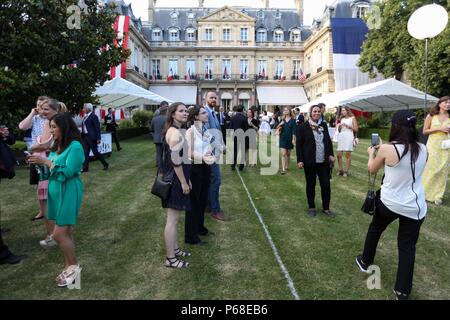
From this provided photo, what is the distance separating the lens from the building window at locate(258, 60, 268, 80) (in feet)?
167

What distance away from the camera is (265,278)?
3.67 metres

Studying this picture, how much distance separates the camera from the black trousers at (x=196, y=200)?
4504mm

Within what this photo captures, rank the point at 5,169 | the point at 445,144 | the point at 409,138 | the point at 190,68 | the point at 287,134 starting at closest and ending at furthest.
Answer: the point at 409,138, the point at 5,169, the point at 445,144, the point at 287,134, the point at 190,68

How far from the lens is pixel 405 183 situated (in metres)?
3.25

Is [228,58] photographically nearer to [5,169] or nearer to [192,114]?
[192,114]

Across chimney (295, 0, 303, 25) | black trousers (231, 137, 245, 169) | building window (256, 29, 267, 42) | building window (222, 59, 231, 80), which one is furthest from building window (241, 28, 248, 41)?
black trousers (231, 137, 245, 169)

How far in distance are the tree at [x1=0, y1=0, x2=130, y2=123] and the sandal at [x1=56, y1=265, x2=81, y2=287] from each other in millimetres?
6355

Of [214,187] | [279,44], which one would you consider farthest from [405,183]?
[279,44]

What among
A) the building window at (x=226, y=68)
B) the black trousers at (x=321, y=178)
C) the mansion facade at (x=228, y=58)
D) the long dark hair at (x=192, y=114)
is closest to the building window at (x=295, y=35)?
the mansion facade at (x=228, y=58)

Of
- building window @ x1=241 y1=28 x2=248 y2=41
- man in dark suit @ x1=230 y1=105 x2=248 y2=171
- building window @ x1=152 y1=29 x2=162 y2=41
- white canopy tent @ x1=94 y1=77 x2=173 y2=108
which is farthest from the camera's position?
building window @ x1=152 y1=29 x2=162 y2=41

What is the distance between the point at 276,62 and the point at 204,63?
381 inches

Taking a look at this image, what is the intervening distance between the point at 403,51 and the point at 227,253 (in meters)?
21.3

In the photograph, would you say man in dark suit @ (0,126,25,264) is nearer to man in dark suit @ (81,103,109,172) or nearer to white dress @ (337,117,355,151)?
man in dark suit @ (81,103,109,172)
